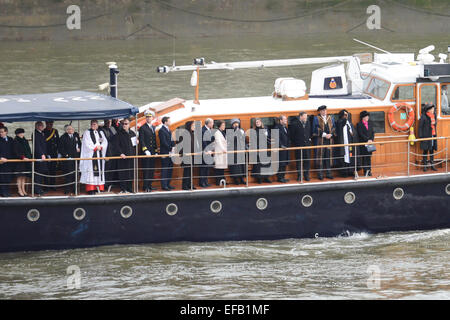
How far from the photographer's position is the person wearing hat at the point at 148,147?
18.6 meters

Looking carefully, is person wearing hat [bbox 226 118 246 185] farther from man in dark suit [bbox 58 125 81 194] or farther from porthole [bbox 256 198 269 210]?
man in dark suit [bbox 58 125 81 194]

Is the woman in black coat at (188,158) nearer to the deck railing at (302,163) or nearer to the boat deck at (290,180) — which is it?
the deck railing at (302,163)

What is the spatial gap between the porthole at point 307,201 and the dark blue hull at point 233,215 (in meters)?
0.05

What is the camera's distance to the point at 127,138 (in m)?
18.7

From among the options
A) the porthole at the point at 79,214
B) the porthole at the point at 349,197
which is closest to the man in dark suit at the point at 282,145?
the porthole at the point at 349,197

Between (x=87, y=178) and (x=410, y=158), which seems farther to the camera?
(x=410, y=158)

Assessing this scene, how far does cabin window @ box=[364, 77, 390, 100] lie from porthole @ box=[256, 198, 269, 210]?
11.7 feet

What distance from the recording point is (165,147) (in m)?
18.7

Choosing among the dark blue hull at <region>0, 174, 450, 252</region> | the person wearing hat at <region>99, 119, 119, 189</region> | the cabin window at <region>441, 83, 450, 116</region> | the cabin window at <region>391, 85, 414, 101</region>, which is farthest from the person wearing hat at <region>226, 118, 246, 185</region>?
the cabin window at <region>441, 83, 450, 116</region>

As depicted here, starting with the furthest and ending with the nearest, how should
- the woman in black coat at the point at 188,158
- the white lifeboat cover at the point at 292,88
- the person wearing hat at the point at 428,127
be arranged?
the white lifeboat cover at the point at 292,88 < the person wearing hat at the point at 428,127 < the woman in black coat at the point at 188,158

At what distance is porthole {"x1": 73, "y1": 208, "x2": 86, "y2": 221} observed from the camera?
1822 cm

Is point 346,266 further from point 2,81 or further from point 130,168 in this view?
point 2,81
